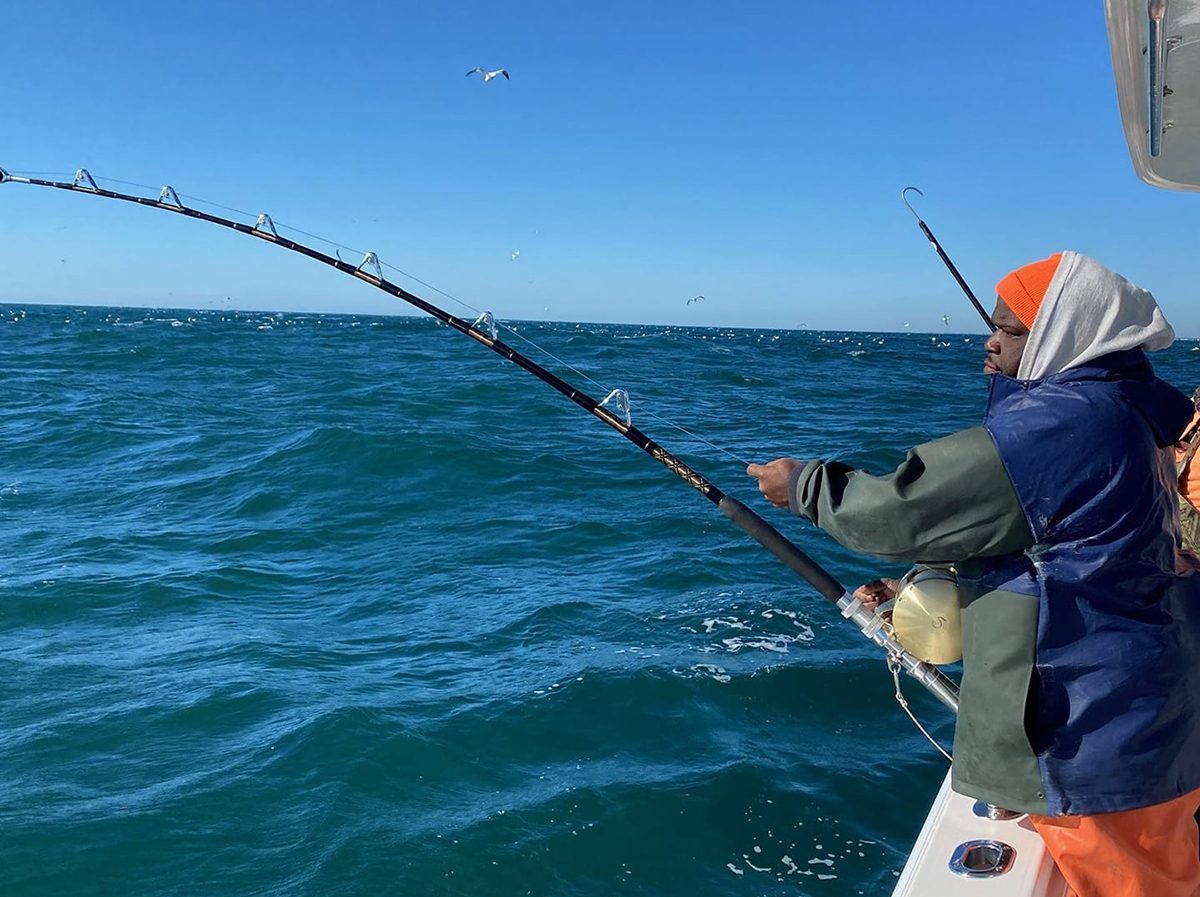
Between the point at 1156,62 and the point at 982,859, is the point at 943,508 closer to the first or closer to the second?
the point at 982,859

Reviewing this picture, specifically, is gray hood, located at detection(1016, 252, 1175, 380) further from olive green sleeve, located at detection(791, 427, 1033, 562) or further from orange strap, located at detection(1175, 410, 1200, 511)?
orange strap, located at detection(1175, 410, 1200, 511)

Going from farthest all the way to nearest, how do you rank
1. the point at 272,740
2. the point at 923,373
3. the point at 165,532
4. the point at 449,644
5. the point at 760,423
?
the point at 923,373, the point at 760,423, the point at 165,532, the point at 449,644, the point at 272,740

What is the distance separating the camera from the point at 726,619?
6523 mm

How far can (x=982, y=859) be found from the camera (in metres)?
Result: 2.50

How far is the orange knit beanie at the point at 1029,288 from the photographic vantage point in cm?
202

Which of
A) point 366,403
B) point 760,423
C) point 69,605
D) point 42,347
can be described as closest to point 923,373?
point 760,423

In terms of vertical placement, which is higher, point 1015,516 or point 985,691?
point 1015,516

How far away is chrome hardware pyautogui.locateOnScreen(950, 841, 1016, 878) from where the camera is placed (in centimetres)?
244

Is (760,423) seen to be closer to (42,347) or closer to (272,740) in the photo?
(272,740)

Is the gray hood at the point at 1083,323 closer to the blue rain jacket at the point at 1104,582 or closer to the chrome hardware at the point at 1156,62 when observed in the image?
the blue rain jacket at the point at 1104,582

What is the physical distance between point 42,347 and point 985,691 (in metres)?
29.4

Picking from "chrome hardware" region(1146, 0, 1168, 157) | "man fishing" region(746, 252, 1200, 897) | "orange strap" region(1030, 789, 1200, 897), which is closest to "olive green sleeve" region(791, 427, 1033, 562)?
"man fishing" region(746, 252, 1200, 897)

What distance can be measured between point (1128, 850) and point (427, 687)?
4.06m

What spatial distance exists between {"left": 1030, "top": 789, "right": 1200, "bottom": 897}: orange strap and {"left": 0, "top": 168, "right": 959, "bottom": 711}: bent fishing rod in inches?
20.1
